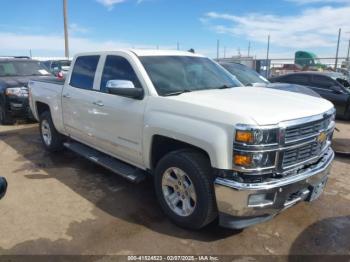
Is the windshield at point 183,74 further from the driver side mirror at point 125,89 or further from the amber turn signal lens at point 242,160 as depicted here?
the amber turn signal lens at point 242,160

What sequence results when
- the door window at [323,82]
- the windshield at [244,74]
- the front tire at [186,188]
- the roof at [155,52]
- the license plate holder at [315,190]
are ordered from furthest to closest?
the door window at [323,82], the windshield at [244,74], the roof at [155,52], the license plate holder at [315,190], the front tire at [186,188]

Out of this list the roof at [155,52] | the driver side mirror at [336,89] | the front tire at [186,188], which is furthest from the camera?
the driver side mirror at [336,89]

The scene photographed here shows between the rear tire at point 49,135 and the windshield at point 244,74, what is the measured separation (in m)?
4.54

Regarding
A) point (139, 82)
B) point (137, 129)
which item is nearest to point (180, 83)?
point (139, 82)

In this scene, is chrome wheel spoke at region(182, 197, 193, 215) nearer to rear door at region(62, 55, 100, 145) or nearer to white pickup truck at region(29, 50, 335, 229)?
white pickup truck at region(29, 50, 335, 229)

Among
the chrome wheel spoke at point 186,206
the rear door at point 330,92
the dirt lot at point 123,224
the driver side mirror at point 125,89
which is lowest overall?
→ the dirt lot at point 123,224

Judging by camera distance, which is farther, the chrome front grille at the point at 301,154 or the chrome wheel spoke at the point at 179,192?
the chrome wheel spoke at the point at 179,192

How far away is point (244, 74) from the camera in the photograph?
29.9 feet

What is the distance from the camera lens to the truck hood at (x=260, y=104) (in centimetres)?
317

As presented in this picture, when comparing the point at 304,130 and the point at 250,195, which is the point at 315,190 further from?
the point at 250,195

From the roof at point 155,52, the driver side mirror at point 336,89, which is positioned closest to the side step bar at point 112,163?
the roof at point 155,52

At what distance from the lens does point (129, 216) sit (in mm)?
4172

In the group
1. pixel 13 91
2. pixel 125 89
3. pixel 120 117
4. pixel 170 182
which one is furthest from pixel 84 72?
pixel 13 91

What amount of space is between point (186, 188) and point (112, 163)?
59.1 inches
